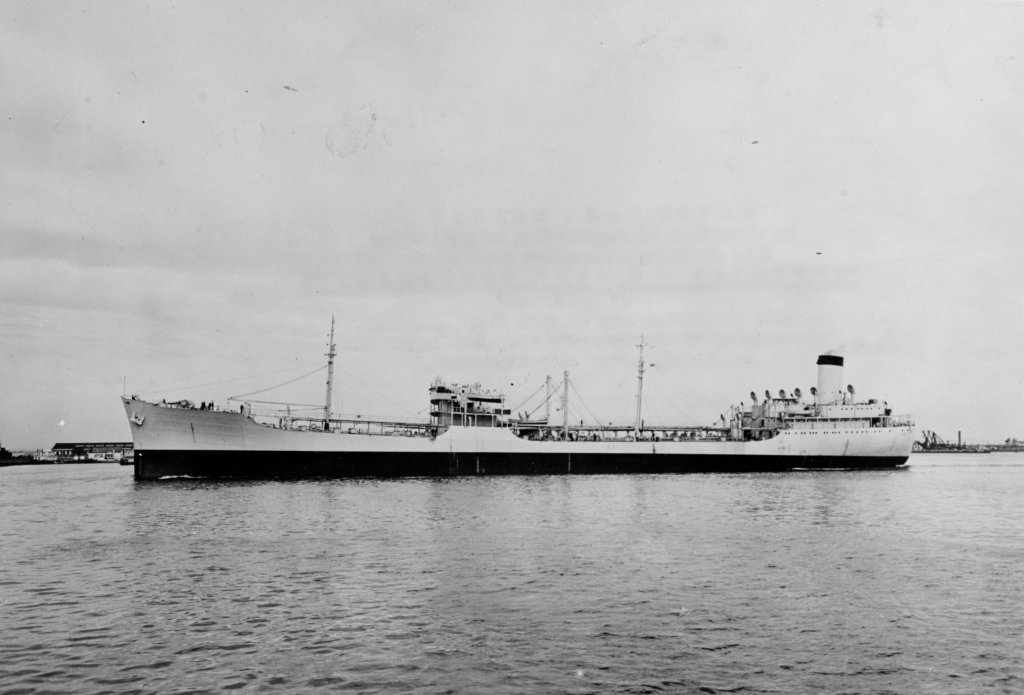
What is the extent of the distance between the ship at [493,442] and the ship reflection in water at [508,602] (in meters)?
15.2

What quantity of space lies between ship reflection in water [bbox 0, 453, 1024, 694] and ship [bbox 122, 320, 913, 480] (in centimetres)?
1516

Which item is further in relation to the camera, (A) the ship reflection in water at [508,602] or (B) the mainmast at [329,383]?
(B) the mainmast at [329,383]

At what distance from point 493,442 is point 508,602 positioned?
1412 inches

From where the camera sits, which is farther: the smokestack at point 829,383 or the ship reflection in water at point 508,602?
the smokestack at point 829,383

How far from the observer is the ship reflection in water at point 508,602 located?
903cm

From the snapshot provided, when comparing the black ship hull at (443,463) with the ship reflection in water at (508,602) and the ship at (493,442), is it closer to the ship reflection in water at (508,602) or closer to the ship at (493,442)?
the ship at (493,442)

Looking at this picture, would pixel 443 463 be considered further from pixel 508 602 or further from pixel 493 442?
pixel 508 602

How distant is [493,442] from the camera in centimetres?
4816

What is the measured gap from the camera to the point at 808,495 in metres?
33.8

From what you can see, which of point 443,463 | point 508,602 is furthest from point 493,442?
point 508,602

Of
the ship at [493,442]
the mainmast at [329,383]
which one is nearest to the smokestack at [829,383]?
the ship at [493,442]

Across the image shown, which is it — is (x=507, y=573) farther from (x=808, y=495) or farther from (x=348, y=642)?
(x=808, y=495)

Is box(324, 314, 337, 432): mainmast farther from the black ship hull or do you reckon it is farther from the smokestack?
the smokestack

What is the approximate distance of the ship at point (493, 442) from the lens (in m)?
40.5
